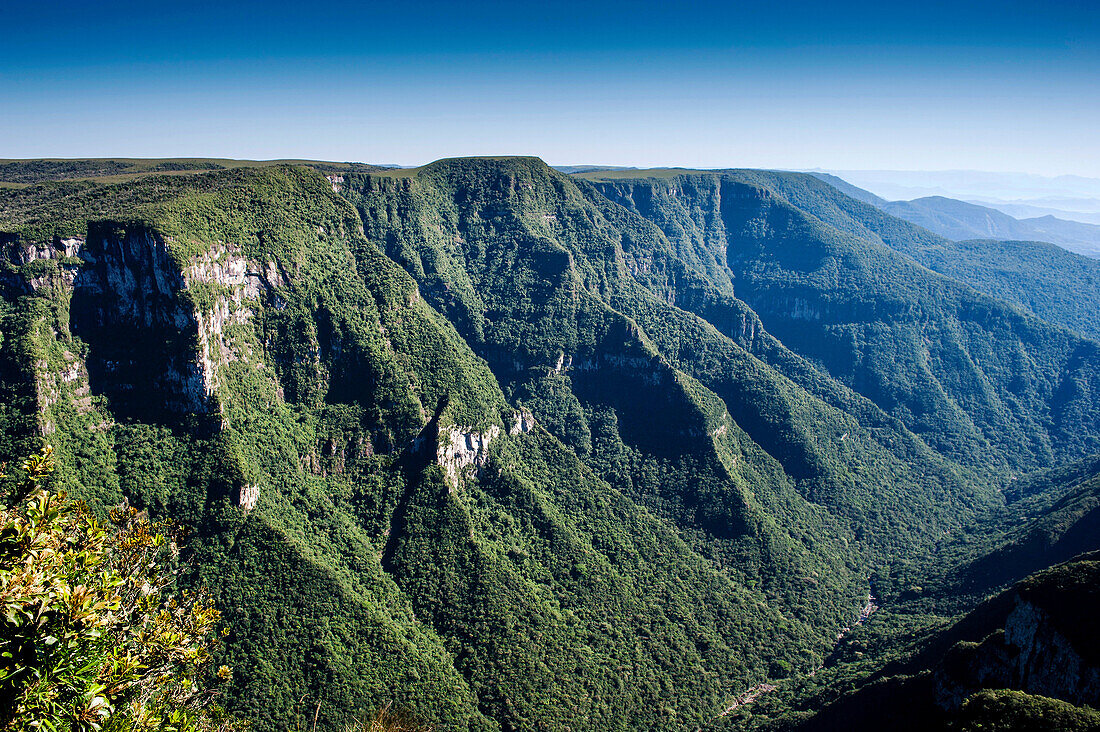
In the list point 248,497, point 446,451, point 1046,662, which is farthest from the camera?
point 446,451

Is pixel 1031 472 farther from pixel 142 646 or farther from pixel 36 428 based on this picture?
pixel 36 428

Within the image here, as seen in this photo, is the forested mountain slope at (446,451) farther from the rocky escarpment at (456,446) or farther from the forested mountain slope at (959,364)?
the forested mountain slope at (959,364)

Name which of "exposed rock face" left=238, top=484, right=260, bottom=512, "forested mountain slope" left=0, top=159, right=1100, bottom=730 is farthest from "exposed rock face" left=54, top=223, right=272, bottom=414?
"exposed rock face" left=238, top=484, right=260, bottom=512

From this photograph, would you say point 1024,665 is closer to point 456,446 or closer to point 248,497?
point 456,446

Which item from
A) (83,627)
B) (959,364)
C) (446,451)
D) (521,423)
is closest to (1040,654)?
(83,627)

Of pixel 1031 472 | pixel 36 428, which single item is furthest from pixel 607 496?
pixel 1031 472

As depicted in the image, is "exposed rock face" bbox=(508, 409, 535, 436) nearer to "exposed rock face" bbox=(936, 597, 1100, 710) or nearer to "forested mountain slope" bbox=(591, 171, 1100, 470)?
"exposed rock face" bbox=(936, 597, 1100, 710)
